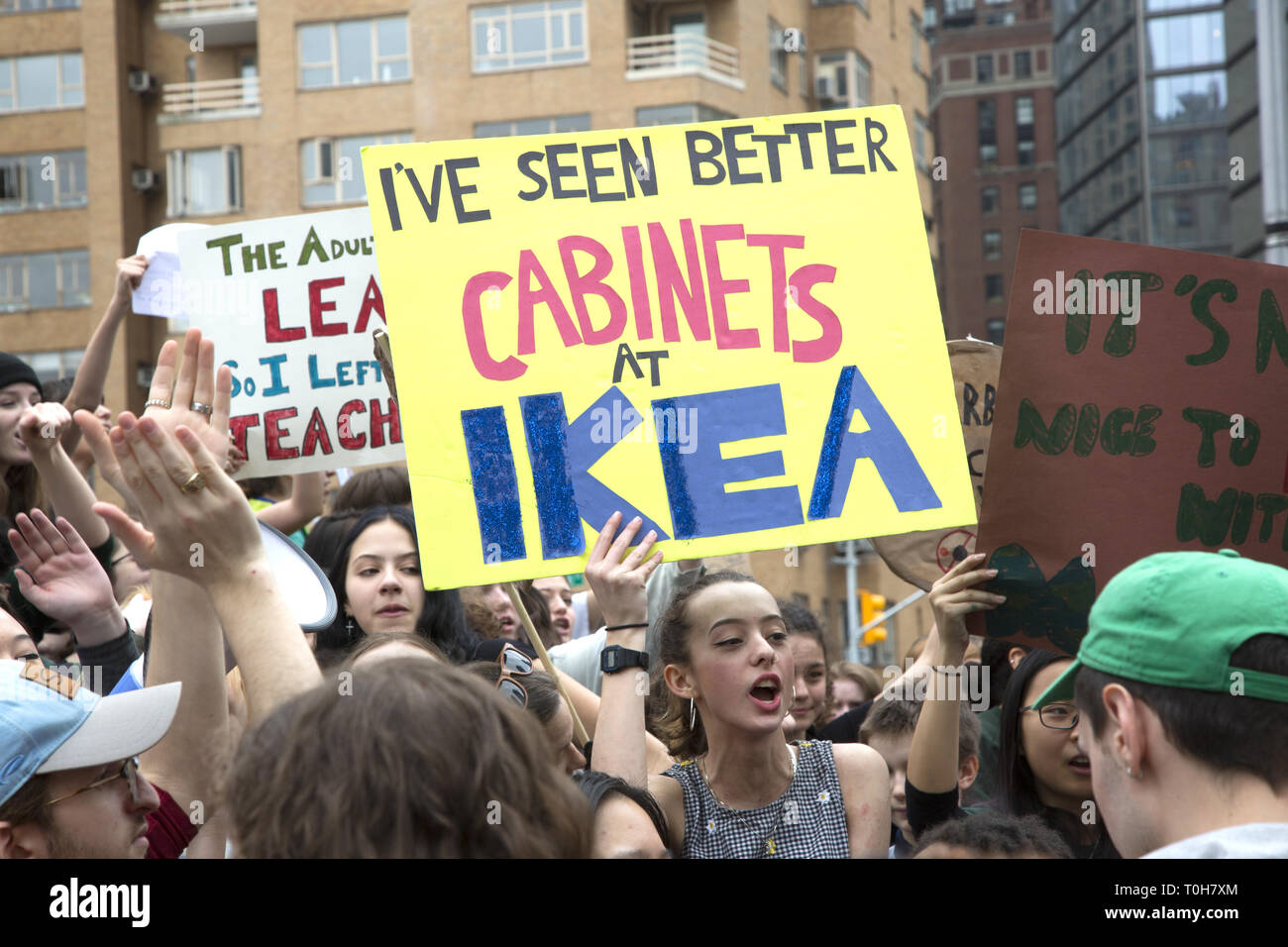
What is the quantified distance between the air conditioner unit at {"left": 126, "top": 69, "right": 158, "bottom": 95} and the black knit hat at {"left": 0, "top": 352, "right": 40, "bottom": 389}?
33.8 meters

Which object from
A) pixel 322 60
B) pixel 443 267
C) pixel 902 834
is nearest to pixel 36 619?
pixel 443 267

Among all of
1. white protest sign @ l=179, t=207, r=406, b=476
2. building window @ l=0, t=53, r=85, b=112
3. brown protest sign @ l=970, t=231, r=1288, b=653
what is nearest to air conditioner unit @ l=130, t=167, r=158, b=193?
building window @ l=0, t=53, r=85, b=112

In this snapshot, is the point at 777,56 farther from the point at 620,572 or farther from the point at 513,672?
the point at 620,572

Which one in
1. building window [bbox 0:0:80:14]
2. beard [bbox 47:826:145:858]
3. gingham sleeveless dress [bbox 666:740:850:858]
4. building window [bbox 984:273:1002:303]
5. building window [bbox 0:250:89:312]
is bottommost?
gingham sleeveless dress [bbox 666:740:850:858]

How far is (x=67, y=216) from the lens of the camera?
36.1 meters

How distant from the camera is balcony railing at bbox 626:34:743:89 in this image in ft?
105

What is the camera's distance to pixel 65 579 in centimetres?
375

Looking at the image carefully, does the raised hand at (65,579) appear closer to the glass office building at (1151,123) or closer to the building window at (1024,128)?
the glass office building at (1151,123)

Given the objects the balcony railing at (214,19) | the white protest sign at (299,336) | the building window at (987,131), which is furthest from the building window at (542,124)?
the building window at (987,131)

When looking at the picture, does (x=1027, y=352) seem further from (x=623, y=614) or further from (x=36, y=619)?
(x=36, y=619)

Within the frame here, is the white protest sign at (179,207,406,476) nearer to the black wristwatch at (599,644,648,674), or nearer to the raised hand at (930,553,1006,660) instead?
the black wristwatch at (599,644,648,674)

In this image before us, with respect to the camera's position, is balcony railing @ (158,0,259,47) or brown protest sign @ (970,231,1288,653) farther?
balcony railing @ (158,0,259,47)

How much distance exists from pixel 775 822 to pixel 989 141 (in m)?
108

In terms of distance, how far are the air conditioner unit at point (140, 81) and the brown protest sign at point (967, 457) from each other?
3544 centimetres
